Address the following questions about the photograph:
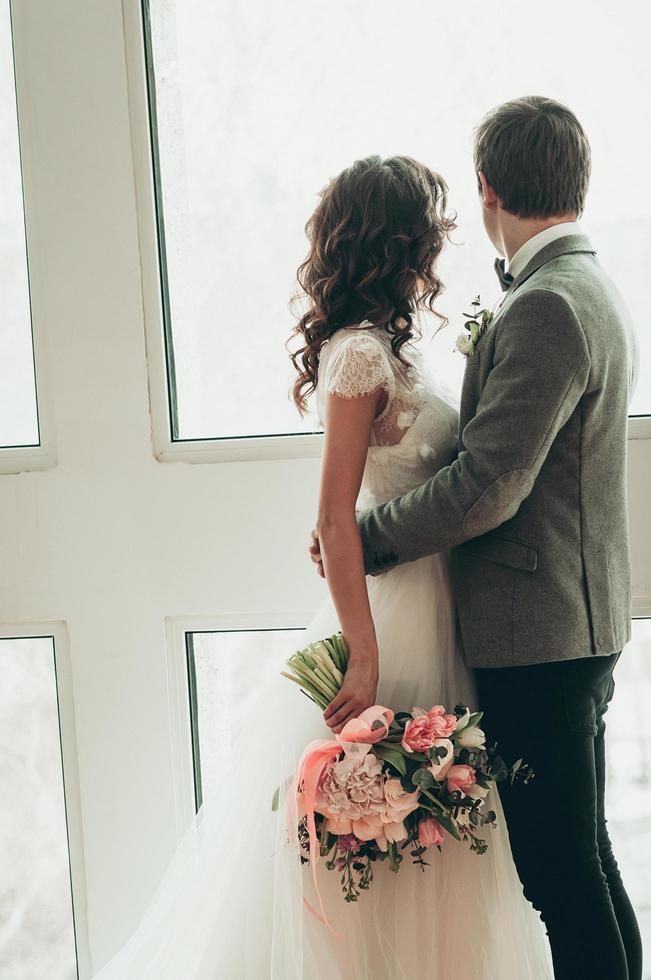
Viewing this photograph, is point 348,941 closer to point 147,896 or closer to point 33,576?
point 147,896

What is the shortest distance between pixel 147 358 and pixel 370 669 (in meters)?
0.69

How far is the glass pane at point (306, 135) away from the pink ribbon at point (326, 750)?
1.95 ft

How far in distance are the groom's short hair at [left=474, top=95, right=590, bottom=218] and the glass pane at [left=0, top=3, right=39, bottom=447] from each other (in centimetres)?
85

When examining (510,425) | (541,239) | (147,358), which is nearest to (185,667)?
(147,358)

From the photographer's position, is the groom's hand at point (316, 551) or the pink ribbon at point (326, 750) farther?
the groom's hand at point (316, 551)

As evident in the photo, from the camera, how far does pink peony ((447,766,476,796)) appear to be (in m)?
1.08

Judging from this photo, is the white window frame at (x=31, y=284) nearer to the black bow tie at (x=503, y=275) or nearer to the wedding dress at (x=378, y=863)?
the wedding dress at (x=378, y=863)

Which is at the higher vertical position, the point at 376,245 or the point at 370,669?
the point at 376,245

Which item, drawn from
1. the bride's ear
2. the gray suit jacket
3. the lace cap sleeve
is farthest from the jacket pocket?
the bride's ear

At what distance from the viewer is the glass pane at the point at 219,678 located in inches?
61.1

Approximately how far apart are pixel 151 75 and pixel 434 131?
1.61 ft

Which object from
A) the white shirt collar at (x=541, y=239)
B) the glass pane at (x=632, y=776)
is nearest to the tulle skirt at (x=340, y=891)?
the glass pane at (x=632, y=776)

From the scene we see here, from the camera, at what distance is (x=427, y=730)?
1088 mm

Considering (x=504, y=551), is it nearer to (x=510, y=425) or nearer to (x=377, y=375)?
(x=510, y=425)
